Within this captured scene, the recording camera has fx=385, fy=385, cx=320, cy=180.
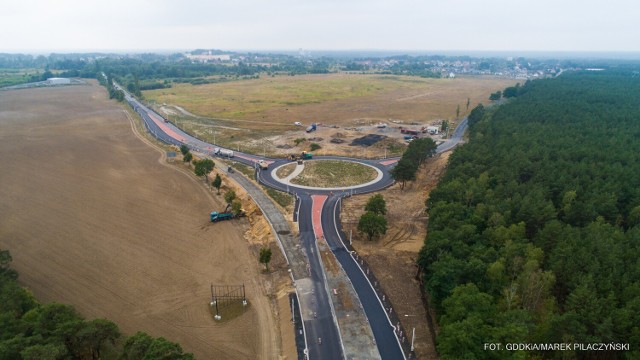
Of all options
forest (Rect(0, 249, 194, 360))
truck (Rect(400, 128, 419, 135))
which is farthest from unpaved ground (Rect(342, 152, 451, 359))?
truck (Rect(400, 128, 419, 135))

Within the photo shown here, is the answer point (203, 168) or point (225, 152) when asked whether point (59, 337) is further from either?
point (225, 152)

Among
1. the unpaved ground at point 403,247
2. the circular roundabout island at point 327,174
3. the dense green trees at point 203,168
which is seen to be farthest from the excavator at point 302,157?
the unpaved ground at point 403,247

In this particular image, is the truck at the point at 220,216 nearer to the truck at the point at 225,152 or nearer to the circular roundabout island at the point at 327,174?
the circular roundabout island at the point at 327,174

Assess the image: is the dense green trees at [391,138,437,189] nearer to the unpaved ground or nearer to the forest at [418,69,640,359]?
the unpaved ground

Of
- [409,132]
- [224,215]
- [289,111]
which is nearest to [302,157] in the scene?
[224,215]

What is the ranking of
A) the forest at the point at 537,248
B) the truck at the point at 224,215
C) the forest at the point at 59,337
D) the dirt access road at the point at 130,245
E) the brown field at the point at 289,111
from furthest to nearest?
the brown field at the point at 289,111 < the truck at the point at 224,215 < the dirt access road at the point at 130,245 < the forest at the point at 537,248 < the forest at the point at 59,337

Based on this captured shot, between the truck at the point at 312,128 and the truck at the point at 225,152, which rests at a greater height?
the truck at the point at 312,128

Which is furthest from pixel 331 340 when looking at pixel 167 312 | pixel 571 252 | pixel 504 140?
pixel 504 140
